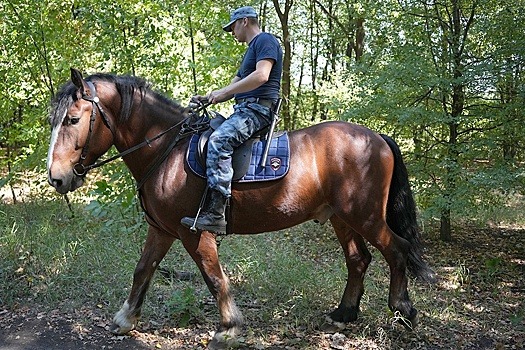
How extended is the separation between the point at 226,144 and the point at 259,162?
359mm

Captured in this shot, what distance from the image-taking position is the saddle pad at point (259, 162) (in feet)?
12.6

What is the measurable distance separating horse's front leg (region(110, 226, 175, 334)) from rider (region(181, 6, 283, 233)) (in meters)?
0.67

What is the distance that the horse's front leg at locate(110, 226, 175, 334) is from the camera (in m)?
4.29

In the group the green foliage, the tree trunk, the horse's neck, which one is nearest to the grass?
the green foliage

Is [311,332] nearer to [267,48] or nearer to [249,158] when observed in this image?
[249,158]

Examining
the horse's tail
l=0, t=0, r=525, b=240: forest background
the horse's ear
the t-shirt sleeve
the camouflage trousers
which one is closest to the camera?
the horse's ear

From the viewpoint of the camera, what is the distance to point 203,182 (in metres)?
3.83

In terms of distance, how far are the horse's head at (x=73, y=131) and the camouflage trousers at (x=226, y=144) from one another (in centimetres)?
92

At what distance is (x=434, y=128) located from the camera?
7.39 meters

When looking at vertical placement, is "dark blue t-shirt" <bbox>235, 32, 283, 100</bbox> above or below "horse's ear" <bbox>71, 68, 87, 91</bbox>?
above

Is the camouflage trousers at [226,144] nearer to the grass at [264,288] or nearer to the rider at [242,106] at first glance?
the rider at [242,106]

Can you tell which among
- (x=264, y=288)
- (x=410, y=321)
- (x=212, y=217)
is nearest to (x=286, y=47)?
(x=264, y=288)

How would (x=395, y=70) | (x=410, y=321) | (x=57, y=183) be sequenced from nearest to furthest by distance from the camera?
(x=57, y=183), (x=410, y=321), (x=395, y=70)

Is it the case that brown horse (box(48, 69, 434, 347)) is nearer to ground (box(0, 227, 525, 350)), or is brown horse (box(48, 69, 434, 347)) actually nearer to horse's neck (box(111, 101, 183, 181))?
horse's neck (box(111, 101, 183, 181))
